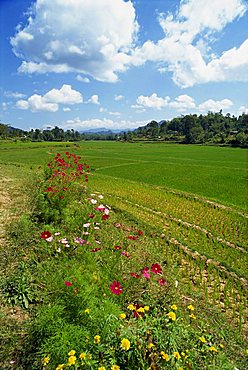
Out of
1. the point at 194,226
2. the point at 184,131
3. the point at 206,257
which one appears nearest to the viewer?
the point at 206,257

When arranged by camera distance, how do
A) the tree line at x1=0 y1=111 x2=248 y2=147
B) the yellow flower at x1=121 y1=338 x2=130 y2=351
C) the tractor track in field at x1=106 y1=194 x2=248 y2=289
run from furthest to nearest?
the tree line at x1=0 y1=111 x2=248 y2=147 < the tractor track in field at x1=106 y1=194 x2=248 y2=289 < the yellow flower at x1=121 y1=338 x2=130 y2=351

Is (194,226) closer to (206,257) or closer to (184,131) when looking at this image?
(206,257)

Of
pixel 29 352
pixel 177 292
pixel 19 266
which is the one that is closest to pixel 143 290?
pixel 177 292

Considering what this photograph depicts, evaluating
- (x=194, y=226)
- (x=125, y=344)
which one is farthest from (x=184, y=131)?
(x=125, y=344)

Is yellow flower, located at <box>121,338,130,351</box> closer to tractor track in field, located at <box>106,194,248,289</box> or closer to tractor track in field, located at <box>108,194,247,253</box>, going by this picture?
tractor track in field, located at <box>106,194,248,289</box>

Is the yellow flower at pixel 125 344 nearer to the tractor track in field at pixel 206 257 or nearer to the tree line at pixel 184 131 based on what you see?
the tractor track in field at pixel 206 257

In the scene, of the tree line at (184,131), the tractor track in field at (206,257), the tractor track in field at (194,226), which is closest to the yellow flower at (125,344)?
the tractor track in field at (206,257)

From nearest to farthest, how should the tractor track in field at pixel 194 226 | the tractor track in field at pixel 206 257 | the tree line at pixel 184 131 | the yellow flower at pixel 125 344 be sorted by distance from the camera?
the yellow flower at pixel 125 344
the tractor track in field at pixel 206 257
the tractor track in field at pixel 194 226
the tree line at pixel 184 131

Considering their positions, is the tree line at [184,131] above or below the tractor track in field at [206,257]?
above

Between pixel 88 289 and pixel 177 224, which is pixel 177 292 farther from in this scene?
pixel 177 224

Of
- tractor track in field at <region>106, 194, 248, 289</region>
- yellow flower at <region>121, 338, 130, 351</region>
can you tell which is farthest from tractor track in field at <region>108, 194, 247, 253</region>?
yellow flower at <region>121, 338, 130, 351</region>

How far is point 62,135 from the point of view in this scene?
120 m

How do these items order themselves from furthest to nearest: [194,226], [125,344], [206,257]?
[194,226], [206,257], [125,344]

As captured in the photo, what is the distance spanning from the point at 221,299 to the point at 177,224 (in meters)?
3.78
